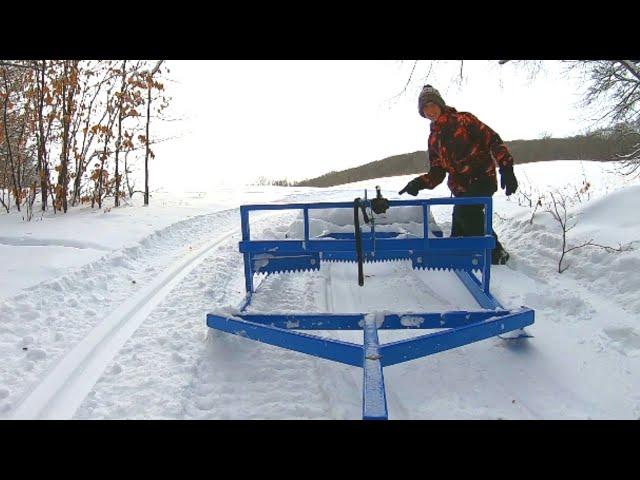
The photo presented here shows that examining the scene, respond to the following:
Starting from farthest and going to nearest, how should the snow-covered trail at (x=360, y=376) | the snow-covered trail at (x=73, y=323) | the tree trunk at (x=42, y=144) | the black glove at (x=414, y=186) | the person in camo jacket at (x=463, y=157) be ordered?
the tree trunk at (x=42, y=144) < the person in camo jacket at (x=463, y=157) < the black glove at (x=414, y=186) < the snow-covered trail at (x=73, y=323) < the snow-covered trail at (x=360, y=376)

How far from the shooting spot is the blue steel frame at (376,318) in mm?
3141

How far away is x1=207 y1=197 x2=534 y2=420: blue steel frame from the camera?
10.3 feet

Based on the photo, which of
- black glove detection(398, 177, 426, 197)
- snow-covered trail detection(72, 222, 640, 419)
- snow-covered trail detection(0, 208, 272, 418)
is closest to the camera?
snow-covered trail detection(72, 222, 640, 419)

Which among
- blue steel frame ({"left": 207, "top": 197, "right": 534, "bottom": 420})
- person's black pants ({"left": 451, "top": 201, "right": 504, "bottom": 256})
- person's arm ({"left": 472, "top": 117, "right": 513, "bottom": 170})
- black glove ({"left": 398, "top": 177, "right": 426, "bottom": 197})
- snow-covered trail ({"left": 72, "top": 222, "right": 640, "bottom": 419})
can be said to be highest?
person's arm ({"left": 472, "top": 117, "right": 513, "bottom": 170})

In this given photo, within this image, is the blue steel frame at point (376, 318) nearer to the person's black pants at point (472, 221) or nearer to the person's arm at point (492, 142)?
the person's black pants at point (472, 221)

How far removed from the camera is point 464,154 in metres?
6.16

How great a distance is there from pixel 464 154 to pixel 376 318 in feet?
10.3

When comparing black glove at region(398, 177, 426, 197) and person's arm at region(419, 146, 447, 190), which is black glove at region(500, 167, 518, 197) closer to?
person's arm at region(419, 146, 447, 190)

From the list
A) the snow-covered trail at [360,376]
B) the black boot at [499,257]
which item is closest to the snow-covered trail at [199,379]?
the snow-covered trail at [360,376]

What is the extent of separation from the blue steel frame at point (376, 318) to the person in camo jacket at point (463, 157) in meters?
1.19

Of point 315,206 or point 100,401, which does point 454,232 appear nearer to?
point 315,206

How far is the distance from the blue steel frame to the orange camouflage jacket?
4.63ft

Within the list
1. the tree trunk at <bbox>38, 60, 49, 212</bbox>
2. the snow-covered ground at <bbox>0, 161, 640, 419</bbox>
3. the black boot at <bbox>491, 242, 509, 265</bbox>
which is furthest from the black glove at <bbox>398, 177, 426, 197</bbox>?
the tree trunk at <bbox>38, 60, 49, 212</bbox>

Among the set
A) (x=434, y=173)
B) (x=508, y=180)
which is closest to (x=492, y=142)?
(x=508, y=180)
